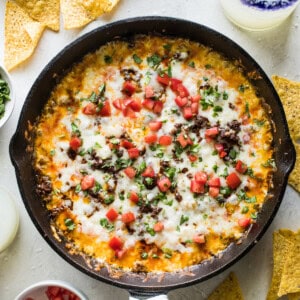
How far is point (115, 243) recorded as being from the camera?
13.1 feet

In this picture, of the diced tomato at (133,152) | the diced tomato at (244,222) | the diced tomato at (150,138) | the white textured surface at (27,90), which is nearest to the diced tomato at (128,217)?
the diced tomato at (133,152)

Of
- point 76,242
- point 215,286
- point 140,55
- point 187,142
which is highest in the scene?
point 140,55

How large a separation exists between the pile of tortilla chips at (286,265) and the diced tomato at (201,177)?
62 cm

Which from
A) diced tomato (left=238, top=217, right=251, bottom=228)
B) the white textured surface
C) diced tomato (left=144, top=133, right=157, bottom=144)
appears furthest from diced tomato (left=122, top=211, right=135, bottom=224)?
diced tomato (left=238, top=217, right=251, bottom=228)

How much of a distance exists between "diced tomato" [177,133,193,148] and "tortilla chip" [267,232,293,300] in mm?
838

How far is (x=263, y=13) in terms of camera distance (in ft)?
13.1

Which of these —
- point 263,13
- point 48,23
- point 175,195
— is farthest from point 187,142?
point 48,23

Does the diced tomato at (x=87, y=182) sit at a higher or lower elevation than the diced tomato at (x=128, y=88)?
lower

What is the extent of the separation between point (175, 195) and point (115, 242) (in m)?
0.48

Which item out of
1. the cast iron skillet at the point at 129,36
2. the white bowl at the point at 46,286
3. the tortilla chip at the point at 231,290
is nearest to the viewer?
the cast iron skillet at the point at 129,36

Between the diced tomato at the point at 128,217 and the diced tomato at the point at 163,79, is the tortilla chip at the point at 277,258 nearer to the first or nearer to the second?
the diced tomato at the point at 128,217

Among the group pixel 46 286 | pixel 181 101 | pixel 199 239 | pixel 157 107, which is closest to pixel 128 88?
pixel 157 107

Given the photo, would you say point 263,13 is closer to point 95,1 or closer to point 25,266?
point 95,1

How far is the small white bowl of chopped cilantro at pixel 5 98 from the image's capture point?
4145 mm
